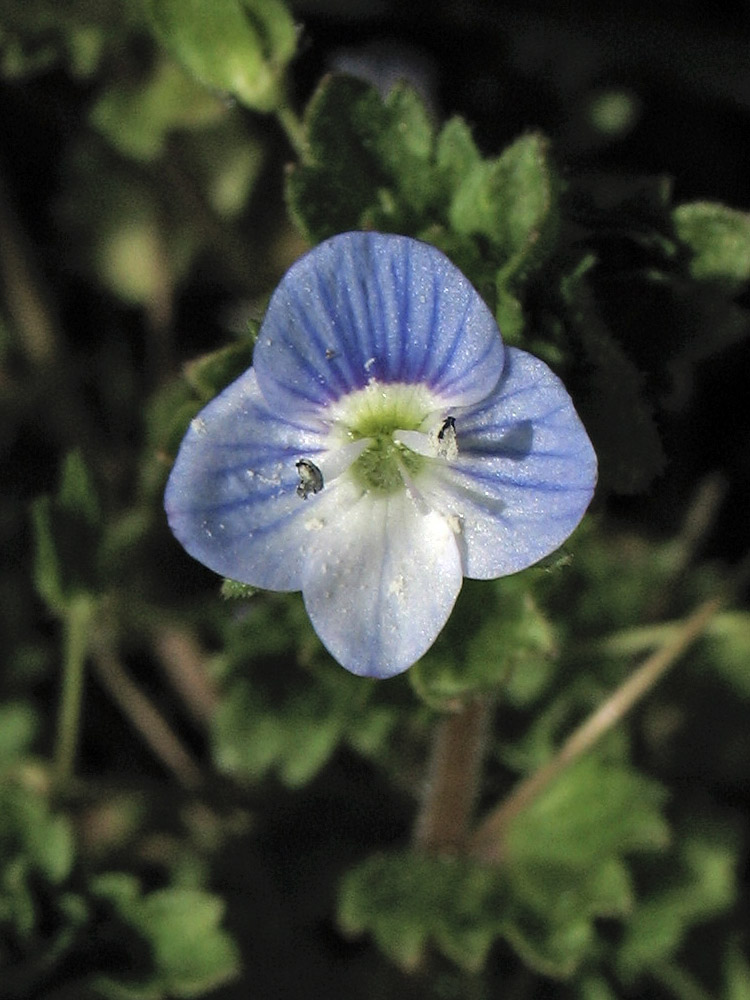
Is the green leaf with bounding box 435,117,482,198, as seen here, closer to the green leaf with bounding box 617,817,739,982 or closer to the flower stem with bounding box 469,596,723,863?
the flower stem with bounding box 469,596,723,863

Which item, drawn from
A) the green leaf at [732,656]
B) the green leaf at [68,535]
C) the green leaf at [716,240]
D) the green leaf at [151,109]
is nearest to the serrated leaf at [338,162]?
the green leaf at [716,240]

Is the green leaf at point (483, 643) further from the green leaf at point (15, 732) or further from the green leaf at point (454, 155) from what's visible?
the green leaf at point (15, 732)

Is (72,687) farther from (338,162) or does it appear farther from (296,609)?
(338,162)

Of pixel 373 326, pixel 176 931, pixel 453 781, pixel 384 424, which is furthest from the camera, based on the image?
pixel 453 781

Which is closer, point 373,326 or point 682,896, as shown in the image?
point 373,326

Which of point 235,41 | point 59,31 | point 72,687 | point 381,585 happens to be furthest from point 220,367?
point 59,31

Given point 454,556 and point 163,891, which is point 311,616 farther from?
point 163,891
